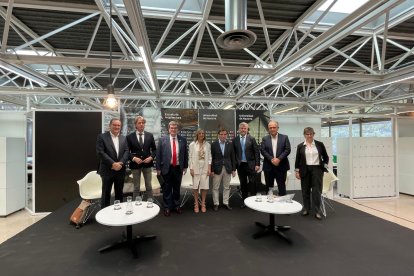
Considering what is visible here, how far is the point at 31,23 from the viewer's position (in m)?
3.67

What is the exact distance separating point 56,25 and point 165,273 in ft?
13.3

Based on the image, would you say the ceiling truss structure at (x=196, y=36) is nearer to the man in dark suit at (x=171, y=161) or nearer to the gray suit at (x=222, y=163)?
the man in dark suit at (x=171, y=161)

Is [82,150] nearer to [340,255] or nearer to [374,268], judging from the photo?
[340,255]

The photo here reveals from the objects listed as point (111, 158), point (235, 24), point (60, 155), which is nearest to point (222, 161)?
point (111, 158)

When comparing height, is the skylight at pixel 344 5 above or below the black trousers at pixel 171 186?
above

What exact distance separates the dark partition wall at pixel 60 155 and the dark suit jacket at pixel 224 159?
269 centimetres

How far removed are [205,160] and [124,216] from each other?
1829mm

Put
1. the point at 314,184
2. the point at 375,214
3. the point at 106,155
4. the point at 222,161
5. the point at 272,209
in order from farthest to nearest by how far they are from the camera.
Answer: the point at 375,214 < the point at 222,161 < the point at 314,184 < the point at 106,155 < the point at 272,209

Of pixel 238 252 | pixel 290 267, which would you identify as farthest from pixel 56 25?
pixel 290 267

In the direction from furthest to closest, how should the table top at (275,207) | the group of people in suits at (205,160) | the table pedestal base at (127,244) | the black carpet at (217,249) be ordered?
the group of people in suits at (205,160)
the table top at (275,207)
the table pedestal base at (127,244)
the black carpet at (217,249)

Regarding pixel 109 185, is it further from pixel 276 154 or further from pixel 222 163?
pixel 276 154

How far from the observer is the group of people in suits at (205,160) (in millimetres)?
3666

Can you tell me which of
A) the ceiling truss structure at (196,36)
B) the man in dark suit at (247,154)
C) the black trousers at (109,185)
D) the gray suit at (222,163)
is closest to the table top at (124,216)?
the black trousers at (109,185)

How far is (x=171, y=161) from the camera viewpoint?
12.9ft
